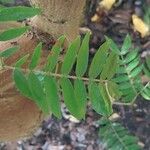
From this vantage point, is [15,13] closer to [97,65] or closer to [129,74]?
[97,65]

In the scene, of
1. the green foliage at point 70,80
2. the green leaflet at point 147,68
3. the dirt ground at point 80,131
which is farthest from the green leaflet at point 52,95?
the dirt ground at point 80,131

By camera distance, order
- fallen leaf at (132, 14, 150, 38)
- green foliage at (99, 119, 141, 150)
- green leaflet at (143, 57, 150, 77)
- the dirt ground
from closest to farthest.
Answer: green leaflet at (143, 57, 150, 77) < green foliage at (99, 119, 141, 150) < the dirt ground < fallen leaf at (132, 14, 150, 38)

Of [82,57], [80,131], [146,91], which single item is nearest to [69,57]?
[82,57]

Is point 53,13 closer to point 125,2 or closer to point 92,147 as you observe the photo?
point 92,147

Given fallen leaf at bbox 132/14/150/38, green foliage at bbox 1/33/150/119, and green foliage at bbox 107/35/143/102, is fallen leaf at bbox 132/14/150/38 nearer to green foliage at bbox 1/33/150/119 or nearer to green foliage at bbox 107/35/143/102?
green foliage at bbox 107/35/143/102

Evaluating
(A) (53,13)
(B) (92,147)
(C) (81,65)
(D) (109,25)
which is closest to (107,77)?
(C) (81,65)

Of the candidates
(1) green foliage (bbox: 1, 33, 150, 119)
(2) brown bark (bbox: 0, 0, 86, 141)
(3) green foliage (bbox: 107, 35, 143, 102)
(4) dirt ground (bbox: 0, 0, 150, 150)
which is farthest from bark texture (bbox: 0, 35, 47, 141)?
(4) dirt ground (bbox: 0, 0, 150, 150)

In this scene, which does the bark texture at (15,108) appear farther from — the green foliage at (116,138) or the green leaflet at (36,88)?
the green foliage at (116,138)
